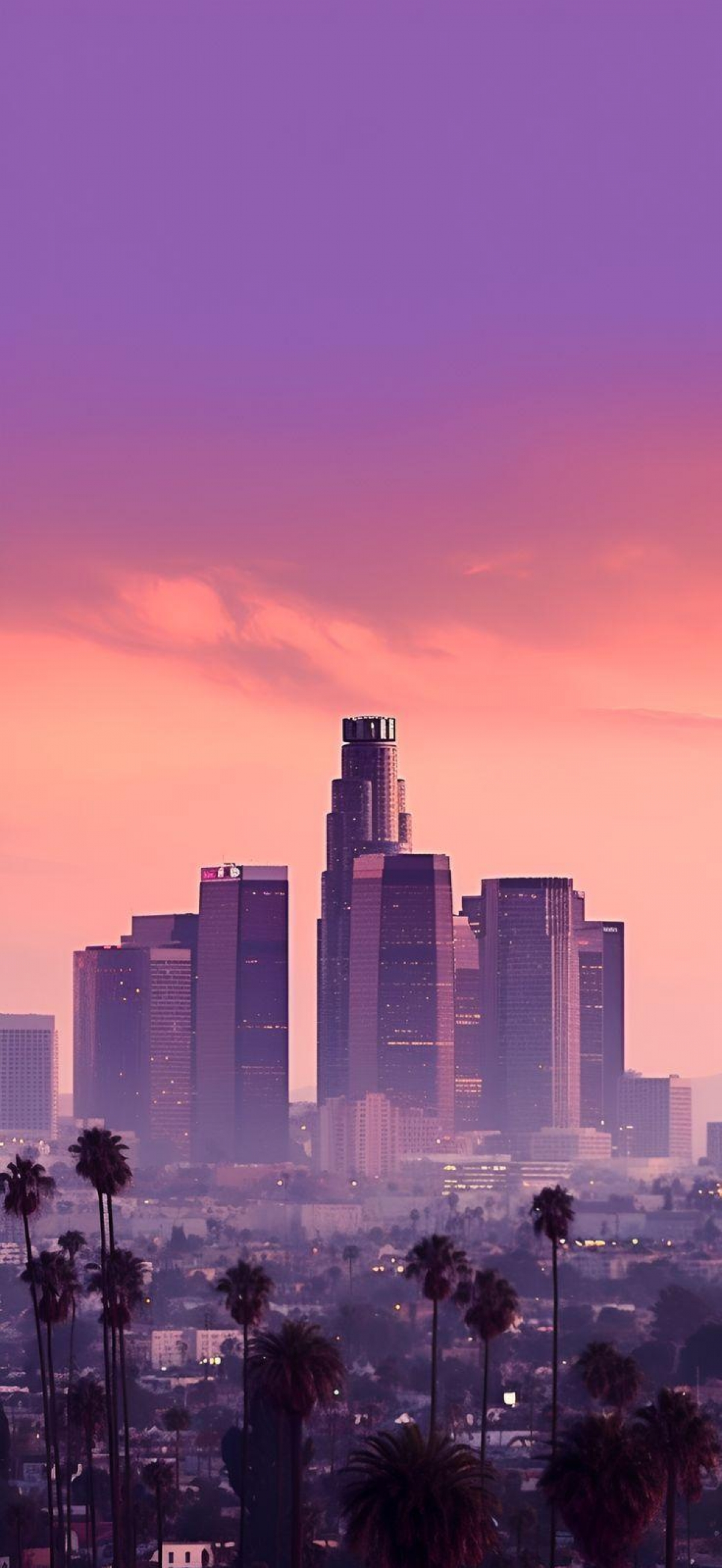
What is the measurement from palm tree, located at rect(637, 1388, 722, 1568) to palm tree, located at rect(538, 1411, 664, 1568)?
521 inches

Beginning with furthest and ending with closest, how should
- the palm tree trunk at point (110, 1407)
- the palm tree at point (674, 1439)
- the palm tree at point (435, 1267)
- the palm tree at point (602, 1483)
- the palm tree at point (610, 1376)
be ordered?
the palm tree at point (610, 1376) → the palm tree at point (435, 1267) → the palm tree trunk at point (110, 1407) → the palm tree at point (674, 1439) → the palm tree at point (602, 1483)

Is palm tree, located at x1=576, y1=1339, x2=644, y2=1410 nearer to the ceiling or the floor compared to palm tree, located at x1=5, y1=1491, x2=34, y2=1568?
nearer to the ceiling

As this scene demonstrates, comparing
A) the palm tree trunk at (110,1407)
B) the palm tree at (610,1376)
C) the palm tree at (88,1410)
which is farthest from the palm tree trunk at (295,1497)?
the palm tree at (88,1410)

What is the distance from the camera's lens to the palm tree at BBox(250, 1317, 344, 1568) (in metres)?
125

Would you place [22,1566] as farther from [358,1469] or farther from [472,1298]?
[358,1469]

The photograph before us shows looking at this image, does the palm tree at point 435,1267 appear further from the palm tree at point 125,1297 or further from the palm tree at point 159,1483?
the palm tree at point 159,1483

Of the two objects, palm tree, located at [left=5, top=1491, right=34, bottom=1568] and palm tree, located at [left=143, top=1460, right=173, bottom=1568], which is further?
palm tree, located at [left=5, top=1491, right=34, bottom=1568]

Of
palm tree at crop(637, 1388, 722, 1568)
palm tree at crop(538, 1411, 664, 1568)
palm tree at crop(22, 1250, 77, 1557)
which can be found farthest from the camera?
palm tree at crop(22, 1250, 77, 1557)

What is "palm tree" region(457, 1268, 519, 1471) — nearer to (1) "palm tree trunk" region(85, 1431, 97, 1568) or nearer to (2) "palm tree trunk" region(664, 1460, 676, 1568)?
(1) "palm tree trunk" region(85, 1431, 97, 1568)

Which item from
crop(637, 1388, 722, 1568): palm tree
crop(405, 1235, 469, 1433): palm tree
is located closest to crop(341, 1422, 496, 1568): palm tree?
crop(637, 1388, 722, 1568): palm tree

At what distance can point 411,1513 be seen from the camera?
101562mm

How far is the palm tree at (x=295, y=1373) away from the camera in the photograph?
125 m

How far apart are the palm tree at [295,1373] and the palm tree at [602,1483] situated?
13374 mm

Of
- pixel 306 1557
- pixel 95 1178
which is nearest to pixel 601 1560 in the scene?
pixel 95 1178
